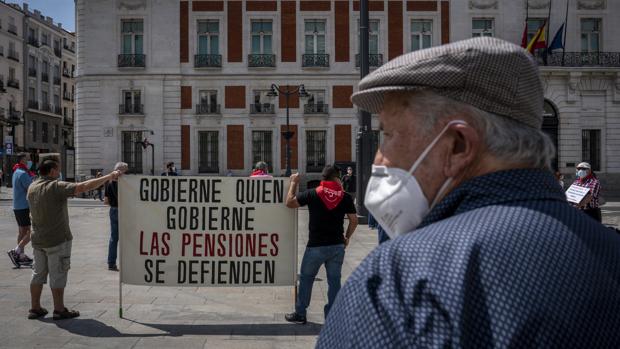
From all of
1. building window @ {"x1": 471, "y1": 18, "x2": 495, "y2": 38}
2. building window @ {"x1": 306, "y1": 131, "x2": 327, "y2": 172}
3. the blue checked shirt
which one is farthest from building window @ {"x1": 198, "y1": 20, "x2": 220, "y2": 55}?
the blue checked shirt

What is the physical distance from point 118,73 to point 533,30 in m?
23.5

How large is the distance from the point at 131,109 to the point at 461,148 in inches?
1360

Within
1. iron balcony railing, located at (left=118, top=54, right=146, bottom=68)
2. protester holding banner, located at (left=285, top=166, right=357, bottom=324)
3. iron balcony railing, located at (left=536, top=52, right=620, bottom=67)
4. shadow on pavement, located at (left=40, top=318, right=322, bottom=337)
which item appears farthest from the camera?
iron balcony railing, located at (left=118, top=54, right=146, bottom=68)

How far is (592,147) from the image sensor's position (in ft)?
112

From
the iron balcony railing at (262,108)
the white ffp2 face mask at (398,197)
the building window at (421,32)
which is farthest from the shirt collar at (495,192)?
the building window at (421,32)

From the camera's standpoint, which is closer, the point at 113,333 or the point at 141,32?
the point at 113,333

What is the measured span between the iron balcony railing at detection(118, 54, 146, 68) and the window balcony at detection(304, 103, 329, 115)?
9.48m

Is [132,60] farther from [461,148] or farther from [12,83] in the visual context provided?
[461,148]

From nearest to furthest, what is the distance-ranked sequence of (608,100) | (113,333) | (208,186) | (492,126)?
1. (492,126)
2. (113,333)
3. (208,186)
4. (608,100)

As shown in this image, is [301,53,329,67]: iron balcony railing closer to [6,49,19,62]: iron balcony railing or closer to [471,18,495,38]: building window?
[471,18,495,38]: building window

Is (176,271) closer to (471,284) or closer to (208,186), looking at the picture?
(208,186)

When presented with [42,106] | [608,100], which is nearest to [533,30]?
[608,100]

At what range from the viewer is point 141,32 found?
3394 cm

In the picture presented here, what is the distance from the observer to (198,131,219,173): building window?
34.1 metres
